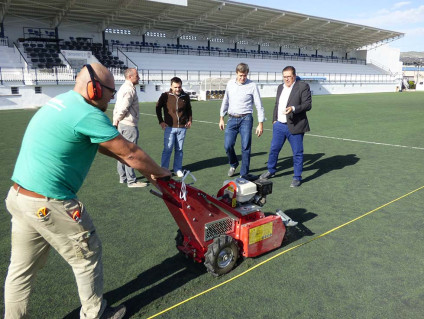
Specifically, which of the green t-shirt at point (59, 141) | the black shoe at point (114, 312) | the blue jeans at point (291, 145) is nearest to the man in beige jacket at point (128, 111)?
the blue jeans at point (291, 145)

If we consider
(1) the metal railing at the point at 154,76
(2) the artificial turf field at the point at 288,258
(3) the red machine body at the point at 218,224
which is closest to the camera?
(2) the artificial turf field at the point at 288,258

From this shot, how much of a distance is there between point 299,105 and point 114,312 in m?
4.09

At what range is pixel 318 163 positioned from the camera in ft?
23.2

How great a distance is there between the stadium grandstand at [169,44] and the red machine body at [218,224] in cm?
2238

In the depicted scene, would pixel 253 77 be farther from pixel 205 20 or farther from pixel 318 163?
pixel 318 163

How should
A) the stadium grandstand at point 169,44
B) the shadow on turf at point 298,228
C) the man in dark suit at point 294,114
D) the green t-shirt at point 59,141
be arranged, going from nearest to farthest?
the green t-shirt at point 59,141, the shadow on turf at point 298,228, the man in dark suit at point 294,114, the stadium grandstand at point 169,44

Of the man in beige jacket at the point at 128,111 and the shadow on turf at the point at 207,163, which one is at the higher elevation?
the man in beige jacket at the point at 128,111

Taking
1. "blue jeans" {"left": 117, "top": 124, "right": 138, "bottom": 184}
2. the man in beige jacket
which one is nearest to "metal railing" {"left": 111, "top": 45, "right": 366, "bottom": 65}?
"blue jeans" {"left": 117, "top": 124, "right": 138, "bottom": 184}

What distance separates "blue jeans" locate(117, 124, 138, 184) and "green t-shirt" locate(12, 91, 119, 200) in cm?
327

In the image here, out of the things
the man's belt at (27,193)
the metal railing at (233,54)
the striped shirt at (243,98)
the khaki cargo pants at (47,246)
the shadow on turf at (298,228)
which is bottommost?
the shadow on turf at (298,228)

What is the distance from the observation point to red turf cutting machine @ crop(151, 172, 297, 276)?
2799 millimetres

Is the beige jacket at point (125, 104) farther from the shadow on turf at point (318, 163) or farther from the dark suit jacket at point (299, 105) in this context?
the shadow on turf at point (318, 163)

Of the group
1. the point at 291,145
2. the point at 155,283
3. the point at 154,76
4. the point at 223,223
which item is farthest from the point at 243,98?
the point at 154,76

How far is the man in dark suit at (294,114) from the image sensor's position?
5.37 m
